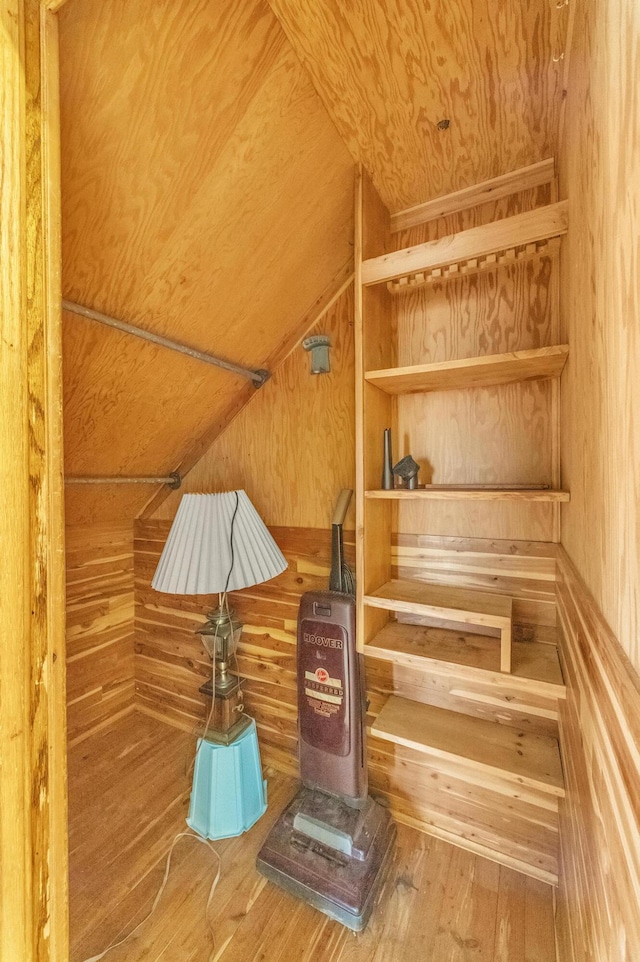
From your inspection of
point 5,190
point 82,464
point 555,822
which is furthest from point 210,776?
point 5,190

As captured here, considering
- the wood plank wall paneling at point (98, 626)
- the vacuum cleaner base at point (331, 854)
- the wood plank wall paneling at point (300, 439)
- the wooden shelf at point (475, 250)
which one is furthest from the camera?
the wood plank wall paneling at point (98, 626)

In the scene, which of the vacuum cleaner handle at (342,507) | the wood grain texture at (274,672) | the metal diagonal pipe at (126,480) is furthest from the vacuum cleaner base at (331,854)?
the metal diagonal pipe at (126,480)

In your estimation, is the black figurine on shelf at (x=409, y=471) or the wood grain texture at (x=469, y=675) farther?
the black figurine on shelf at (x=409, y=471)

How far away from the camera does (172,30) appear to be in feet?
2.40

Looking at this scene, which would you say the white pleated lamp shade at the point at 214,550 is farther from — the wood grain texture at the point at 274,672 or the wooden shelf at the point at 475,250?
the wooden shelf at the point at 475,250

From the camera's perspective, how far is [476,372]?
3.49 ft

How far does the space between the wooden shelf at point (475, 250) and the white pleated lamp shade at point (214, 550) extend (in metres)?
0.91

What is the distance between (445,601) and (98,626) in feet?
6.05

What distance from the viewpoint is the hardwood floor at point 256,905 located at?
1.03m

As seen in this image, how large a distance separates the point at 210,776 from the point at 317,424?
1480 mm

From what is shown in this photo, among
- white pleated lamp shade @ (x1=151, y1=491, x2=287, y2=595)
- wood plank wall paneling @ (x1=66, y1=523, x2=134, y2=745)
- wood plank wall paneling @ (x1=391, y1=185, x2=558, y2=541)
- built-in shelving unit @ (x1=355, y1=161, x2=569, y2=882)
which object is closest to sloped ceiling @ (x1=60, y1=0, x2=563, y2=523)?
built-in shelving unit @ (x1=355, y1=161, x2=569, y2=882)

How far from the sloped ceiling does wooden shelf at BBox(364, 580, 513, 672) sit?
113 cm

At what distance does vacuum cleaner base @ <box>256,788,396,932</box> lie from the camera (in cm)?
111

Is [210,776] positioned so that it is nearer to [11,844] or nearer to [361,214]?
[11,844]
